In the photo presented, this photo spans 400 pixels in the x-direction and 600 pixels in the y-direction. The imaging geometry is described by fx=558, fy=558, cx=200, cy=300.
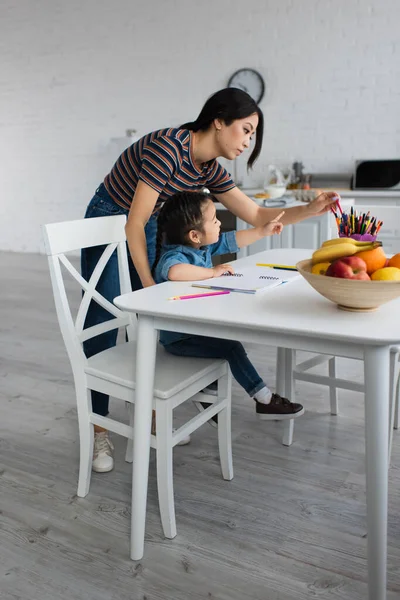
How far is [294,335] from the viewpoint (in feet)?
3.63

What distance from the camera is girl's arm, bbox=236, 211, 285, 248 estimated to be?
1656mm

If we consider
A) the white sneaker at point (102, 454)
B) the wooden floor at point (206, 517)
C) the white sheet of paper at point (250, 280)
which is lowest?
the wooden floor at point (206, 517)

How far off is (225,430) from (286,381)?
0.36 meters

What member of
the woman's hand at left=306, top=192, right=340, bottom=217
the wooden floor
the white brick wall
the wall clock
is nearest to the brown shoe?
the wooden floor

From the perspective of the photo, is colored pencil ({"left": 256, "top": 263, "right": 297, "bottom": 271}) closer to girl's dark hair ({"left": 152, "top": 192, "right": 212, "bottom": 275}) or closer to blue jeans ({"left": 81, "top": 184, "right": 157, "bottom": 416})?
girl's dark hair ({"left": 152, "top": 192, "right": 212, "bottom": 275})

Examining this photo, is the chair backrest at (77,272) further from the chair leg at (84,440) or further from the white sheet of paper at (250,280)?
the white sheet of paper at (250,280)

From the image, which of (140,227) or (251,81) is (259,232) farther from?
(251,81)

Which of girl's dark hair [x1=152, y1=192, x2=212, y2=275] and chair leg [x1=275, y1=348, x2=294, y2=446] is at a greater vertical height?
girl's dark hair [x1=152, y1=192, x2=212, y2=275]

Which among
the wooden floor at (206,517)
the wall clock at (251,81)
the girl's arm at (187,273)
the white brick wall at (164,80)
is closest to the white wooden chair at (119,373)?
the wooden floor at (206,517)

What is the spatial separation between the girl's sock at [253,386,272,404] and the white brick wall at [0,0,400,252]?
11.1ft

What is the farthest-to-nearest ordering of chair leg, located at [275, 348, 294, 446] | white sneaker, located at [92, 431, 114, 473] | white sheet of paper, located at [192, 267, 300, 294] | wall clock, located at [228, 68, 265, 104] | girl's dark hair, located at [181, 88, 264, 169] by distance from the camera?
wall clock, located at [228, 68, 265, 104] < chair leg, located at [275, 348, 294, 446] < white sneaker, located at [92, 431, 114, 473] < girl's dark hair, located at [181, 88, 264, 169] < white sheet of paper, located at [192, 267, 300, 294]

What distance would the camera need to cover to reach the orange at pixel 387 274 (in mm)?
1031

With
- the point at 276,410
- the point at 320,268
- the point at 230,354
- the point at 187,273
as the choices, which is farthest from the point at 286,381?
the point at 320,268

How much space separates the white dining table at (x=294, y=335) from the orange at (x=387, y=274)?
3.3 inches
